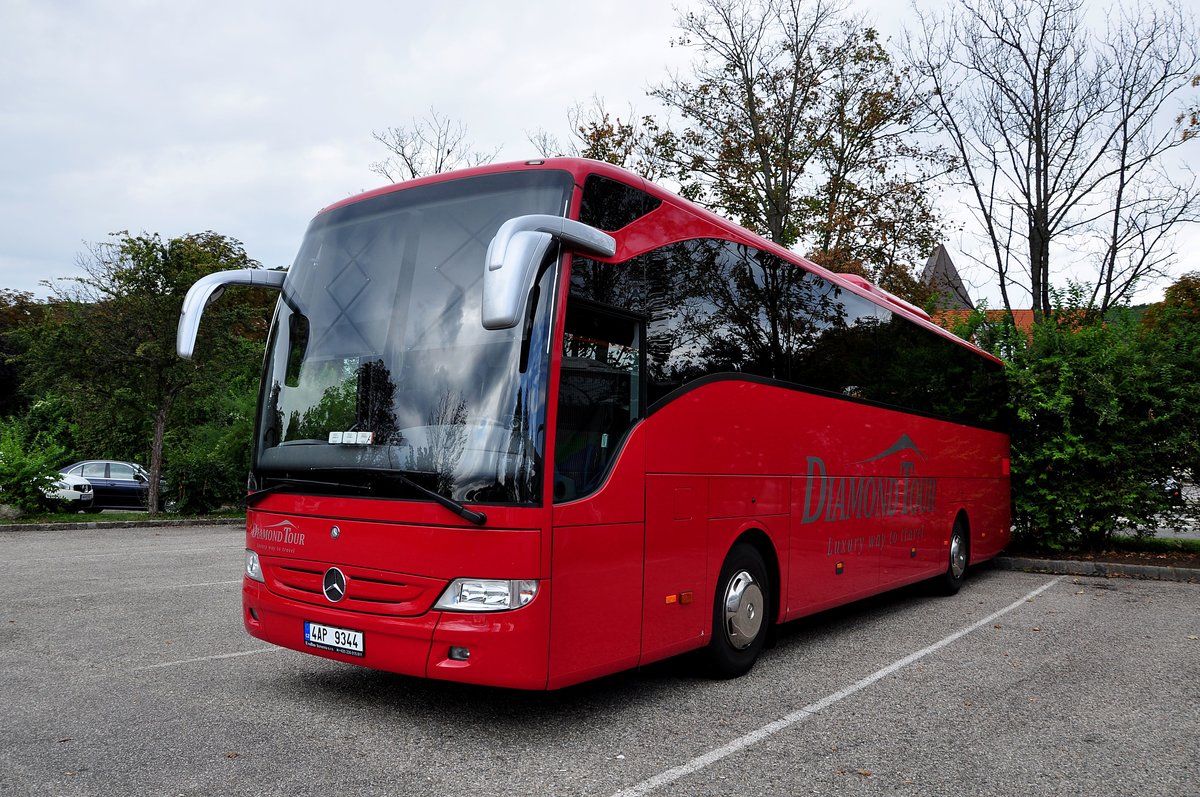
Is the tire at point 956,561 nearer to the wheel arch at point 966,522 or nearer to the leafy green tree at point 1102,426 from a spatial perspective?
the wheel arch at point 966,522

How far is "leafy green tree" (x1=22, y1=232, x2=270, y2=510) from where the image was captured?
70.1ft

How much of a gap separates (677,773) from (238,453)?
2202 cm

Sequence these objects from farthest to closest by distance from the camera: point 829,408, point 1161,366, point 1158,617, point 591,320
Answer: point 1161,366
point 1158,617
point 829,408
point 591,320

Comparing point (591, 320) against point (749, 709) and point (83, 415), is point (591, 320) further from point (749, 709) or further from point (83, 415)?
point (83, 415)

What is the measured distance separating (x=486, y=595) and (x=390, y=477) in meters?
0.86

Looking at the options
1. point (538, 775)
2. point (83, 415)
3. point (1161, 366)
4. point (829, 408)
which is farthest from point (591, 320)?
point (83, 415)

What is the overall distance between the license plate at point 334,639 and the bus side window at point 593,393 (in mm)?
1429

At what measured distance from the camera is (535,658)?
481cm

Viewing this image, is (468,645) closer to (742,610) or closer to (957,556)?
(742,610)

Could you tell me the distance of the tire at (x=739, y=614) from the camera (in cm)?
652

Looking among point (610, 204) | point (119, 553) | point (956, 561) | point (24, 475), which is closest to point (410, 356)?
point (610, 204)

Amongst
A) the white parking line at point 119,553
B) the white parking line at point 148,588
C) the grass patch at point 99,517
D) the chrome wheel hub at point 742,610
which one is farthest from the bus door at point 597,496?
the grass patch at point 99,517

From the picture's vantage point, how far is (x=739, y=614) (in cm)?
673

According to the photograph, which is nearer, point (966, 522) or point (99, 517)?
point (966, 522)
